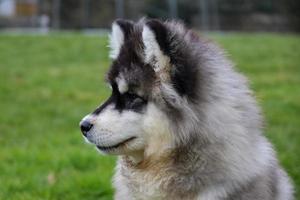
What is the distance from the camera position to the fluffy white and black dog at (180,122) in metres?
3.52

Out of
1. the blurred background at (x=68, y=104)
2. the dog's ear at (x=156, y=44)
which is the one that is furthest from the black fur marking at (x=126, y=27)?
the blurred background at (x=68, y=104)

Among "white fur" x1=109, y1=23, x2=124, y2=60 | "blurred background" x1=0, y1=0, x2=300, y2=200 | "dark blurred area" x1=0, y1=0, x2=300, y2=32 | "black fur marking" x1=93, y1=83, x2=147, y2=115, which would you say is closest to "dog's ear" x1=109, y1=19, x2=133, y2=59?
"white fur" x1=109, y1=23, x2=124, y2=60

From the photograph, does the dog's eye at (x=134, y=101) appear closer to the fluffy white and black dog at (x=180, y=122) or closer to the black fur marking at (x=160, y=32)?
the fluffy white and black dog at (x=180, y=122)

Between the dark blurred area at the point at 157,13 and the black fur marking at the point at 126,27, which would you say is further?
the dark blurred area at the point at 157,13

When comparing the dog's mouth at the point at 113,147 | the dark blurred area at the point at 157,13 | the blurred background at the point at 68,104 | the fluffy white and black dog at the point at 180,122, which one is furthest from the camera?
the dark blurred area at the point at 157,13

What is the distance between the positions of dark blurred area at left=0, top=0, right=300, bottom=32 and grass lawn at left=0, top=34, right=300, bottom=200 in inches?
406

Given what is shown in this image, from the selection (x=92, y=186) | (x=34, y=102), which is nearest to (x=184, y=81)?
(x=92, y=186)

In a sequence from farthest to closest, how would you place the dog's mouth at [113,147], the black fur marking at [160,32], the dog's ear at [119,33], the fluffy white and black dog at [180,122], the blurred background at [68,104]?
1. the blurred background at [68,104]
2. the dog's ear at [119,33]
3. the dog's mouth at [113,147]
4. the fluffy white and black dog at [180,122]
5. the black fur marking at [160,32]

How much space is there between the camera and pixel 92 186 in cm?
555

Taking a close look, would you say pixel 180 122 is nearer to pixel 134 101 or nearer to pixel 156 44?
pixel 134 101

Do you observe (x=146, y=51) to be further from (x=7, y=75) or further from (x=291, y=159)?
(x=7, y=75)

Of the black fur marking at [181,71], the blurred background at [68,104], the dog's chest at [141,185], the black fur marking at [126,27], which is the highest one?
the black fur marking at [126,27]

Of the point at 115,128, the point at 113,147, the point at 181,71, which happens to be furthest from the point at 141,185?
the point at 181,71

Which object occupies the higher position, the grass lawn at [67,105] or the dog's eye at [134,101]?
the dog's eye at [134,101]
